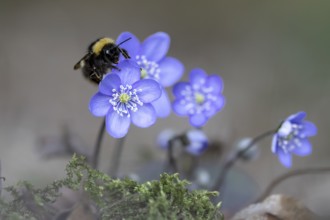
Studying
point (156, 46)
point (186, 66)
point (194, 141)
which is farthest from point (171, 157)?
point (186, 66)

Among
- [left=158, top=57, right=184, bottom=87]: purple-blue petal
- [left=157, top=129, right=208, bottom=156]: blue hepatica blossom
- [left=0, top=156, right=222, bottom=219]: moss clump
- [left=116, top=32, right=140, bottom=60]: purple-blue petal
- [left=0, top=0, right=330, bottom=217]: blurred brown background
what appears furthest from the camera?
[left=0, top=0, right=330, bottom=217]: blurred brown background

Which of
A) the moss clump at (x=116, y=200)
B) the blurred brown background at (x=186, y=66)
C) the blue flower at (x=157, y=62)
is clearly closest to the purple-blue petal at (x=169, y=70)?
the blue flower at (x=157, y=62)

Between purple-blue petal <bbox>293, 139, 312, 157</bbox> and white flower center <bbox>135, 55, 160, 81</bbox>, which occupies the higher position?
white flower center <bbox>135, 55, 160, 81</bbox>

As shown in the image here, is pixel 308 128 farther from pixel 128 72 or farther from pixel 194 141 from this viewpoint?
pixel 128 72

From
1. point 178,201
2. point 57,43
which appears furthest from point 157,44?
point 57,43

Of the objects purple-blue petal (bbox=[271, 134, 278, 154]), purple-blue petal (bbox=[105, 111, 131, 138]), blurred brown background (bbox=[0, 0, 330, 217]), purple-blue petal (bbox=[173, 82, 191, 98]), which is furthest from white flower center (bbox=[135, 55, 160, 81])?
blurred brown background (bbox=[0, 0, 330, 217])

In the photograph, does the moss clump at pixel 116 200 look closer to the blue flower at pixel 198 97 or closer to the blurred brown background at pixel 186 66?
the blue flower at pixel 198 97

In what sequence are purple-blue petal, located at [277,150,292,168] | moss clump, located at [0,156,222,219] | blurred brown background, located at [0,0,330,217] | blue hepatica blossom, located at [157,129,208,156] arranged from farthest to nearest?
blurred brown background, located at [0,0,330,217], blue hepatica blossom, located at [157,129,208,156], purple-blue petal, located at [277,150,292,168], moss clump, located at [0,156,222,219]

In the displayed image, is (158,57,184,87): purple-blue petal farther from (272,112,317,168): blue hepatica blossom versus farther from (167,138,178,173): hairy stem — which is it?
(272,112,317,168): blue hepatica blossom
